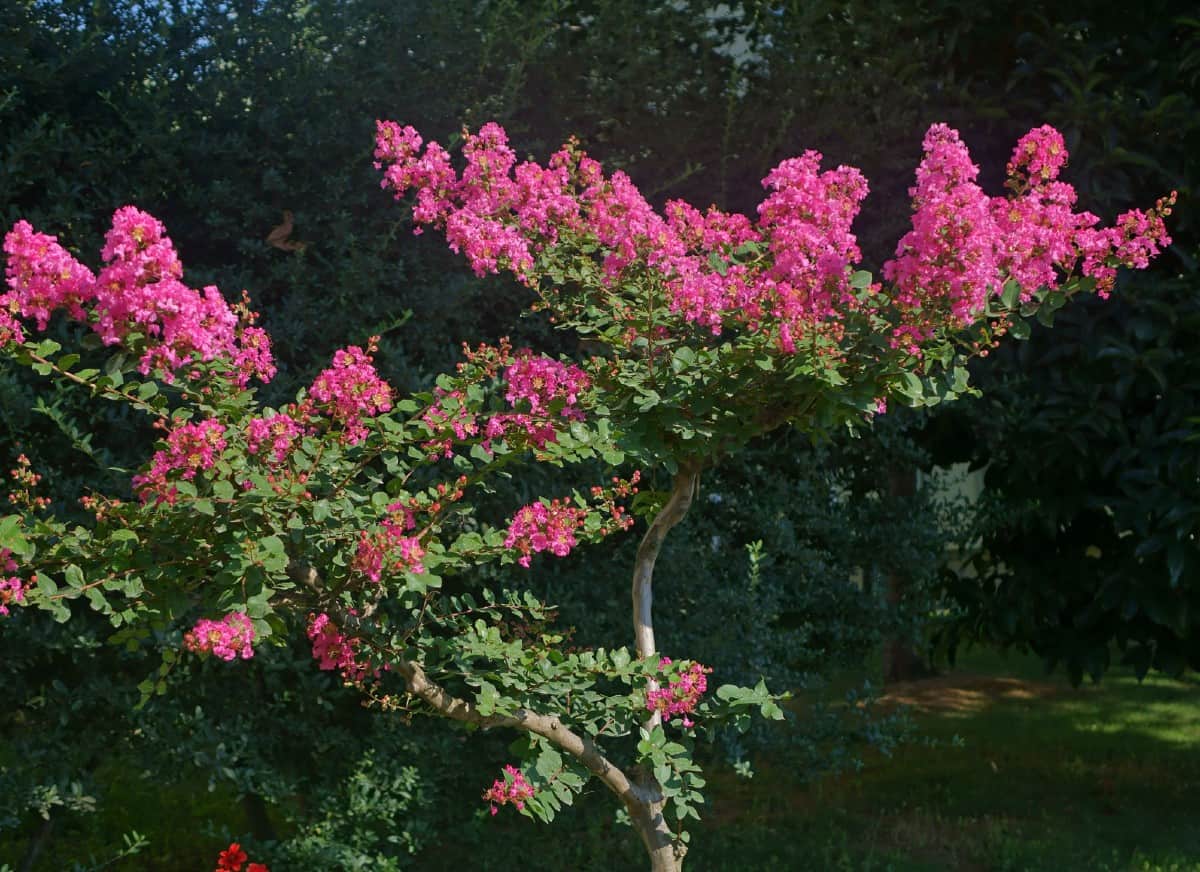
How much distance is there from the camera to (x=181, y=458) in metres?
2.96

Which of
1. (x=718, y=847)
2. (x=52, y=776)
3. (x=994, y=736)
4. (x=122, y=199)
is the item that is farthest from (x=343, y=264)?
(x=994, y=736)

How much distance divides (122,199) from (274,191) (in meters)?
0.59

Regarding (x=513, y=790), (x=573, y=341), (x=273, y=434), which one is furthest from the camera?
(x=573, y=341)

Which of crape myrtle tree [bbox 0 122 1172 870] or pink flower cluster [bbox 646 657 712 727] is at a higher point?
crape myrtle tree [bbox 0 122 1172 870]

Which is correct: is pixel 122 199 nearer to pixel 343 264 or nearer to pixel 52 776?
pixel 343 264

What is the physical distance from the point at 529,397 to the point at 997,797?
4.78m

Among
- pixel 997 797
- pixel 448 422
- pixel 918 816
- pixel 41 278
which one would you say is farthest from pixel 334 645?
pixel 997 797

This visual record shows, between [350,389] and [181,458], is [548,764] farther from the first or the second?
[181,458]

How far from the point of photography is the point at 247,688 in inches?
205

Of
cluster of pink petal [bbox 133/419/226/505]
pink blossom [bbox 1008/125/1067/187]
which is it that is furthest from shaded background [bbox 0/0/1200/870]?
pink blossom [bbox 1008/125/1067/187]

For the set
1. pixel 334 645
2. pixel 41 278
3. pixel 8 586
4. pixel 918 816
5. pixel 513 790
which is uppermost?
pixel 41 278

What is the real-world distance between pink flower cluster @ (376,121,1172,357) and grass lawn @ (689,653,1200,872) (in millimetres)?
2815

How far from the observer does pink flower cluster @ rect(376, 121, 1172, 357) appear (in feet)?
11.1

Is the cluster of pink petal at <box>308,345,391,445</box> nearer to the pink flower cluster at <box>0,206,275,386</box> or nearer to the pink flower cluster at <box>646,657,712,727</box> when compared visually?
the pink flower cluster at <box>0,206,275,386</box>
